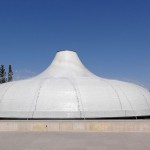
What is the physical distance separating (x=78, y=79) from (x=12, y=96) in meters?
5.31

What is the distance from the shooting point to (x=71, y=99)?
1983 centimetres

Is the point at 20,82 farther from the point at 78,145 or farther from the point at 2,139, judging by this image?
the point at 78,145

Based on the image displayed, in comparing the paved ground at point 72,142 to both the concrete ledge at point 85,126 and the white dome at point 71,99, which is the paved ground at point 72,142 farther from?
the white dome at point 71,99

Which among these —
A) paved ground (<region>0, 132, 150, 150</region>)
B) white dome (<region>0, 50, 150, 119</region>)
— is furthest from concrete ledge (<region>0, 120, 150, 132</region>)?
white dome (<region>0, 50, 150, 119</region>)

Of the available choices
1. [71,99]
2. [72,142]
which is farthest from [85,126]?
[71,99]

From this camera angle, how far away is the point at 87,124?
1570cm

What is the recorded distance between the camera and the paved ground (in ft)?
35.9

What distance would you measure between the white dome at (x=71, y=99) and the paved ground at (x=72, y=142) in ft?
17.5

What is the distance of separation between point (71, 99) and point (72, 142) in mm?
7877

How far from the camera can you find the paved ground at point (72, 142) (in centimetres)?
1095

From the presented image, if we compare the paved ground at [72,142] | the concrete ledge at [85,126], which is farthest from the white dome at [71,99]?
the paved ground at [72,142]

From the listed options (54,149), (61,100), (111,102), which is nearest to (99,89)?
(111,102)

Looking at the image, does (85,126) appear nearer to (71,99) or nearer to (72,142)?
(72,142)

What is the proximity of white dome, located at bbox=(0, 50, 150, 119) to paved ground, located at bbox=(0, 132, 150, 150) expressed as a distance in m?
5.34
